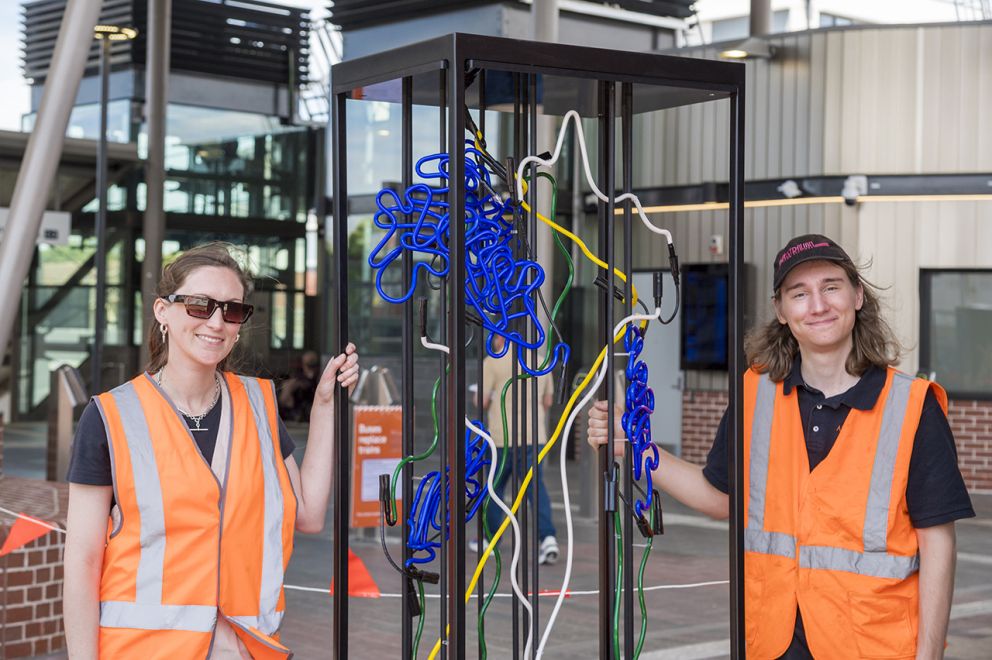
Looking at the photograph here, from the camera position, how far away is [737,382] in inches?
108

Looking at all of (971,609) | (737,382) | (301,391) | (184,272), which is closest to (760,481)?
(737,382)

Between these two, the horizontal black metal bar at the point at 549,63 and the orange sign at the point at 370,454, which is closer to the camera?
the horizontal black metal bar at the point at 549,63

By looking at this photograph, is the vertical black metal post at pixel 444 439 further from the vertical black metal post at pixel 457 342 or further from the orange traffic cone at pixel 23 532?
the orange traffic cone at pixel 23 532

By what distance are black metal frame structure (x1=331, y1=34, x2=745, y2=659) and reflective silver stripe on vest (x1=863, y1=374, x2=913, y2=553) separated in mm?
276

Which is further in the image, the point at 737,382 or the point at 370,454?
the point at 370,454

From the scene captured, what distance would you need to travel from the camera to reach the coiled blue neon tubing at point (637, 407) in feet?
8.99

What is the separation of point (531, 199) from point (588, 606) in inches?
180

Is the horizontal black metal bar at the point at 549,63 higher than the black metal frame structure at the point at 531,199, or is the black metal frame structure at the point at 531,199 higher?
the horizontal black metal bar at the point at 549,63

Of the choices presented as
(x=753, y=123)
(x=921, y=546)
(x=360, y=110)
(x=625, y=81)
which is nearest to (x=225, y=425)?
(x=625, y=81)

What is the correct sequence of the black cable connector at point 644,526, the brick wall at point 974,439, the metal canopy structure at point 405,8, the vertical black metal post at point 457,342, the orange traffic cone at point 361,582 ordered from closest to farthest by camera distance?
the vertical black metal post at point 457,342
the black cable connector at point 644,526
the orange traffic cone at point 361,582
the brick wall at point 974,439
the metal canopy structure at point 405,8

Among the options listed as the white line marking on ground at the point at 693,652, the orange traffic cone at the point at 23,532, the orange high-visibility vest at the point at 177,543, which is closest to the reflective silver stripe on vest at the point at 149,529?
the orange high-visibility vest at the point at 177,543

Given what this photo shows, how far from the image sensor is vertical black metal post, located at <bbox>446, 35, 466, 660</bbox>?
235 cm

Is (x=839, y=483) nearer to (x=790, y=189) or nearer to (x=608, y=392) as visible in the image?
(x=608, y=392)

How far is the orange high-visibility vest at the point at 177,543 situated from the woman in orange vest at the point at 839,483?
0.75 meters
